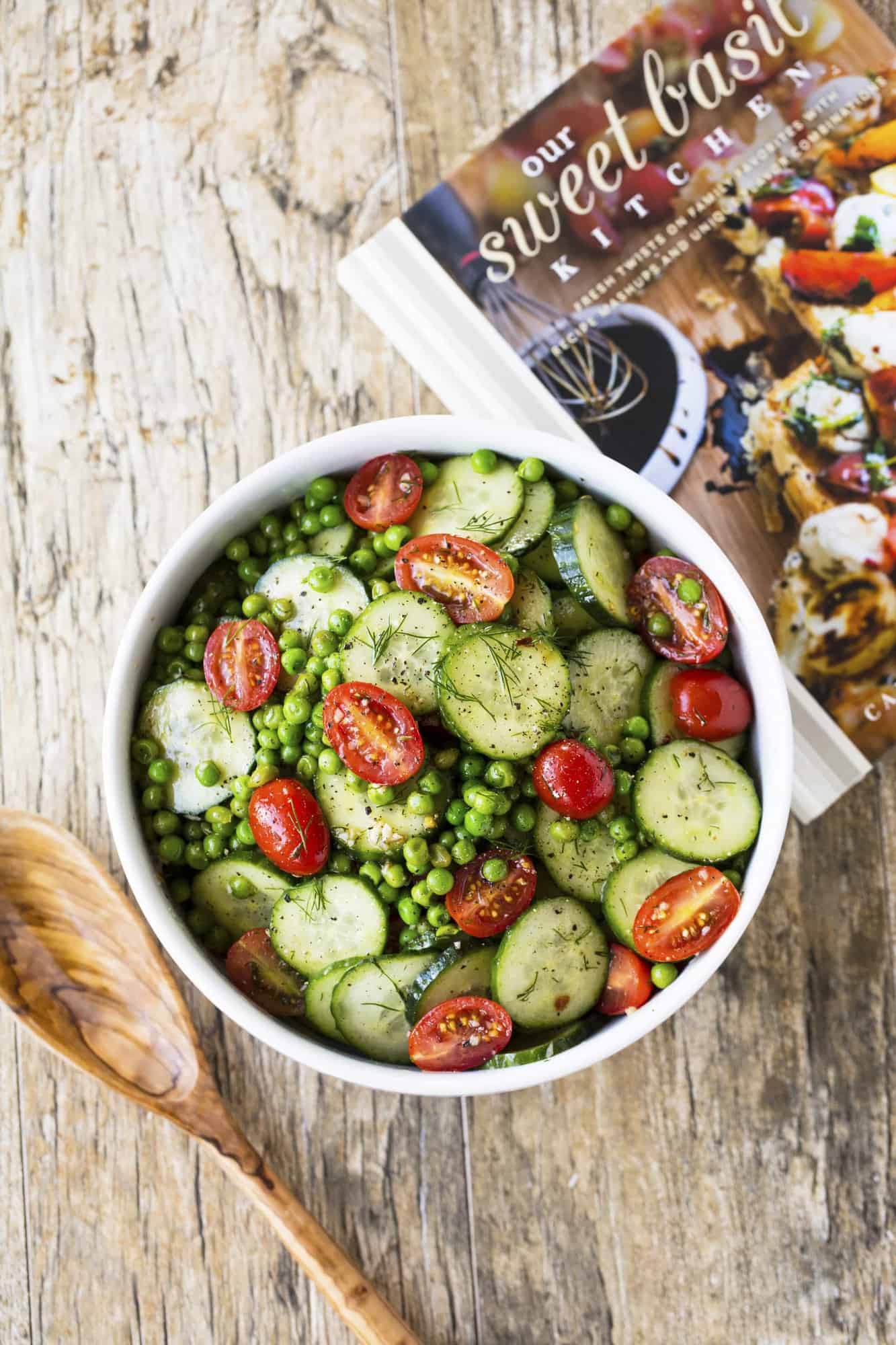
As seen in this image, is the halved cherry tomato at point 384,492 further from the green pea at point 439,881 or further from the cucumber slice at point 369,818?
the green pea at point 439,881

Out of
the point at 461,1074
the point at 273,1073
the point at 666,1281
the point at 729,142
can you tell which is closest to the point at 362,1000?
the point at 461,1074

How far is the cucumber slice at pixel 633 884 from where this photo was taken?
2.17m

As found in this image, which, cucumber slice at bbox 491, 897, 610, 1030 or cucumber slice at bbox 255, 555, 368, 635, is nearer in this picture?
cucumber slice at bbox 491, 897, 610, 1030

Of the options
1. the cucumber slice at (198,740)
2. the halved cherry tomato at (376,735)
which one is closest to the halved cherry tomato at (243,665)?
the cucumber slice at (198,740)

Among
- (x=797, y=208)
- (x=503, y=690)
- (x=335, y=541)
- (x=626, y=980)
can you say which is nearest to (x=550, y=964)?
(x=626, y=980)

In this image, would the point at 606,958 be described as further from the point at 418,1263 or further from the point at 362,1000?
the point at 418,1263

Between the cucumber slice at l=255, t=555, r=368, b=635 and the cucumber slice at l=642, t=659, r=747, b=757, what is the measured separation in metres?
0.62

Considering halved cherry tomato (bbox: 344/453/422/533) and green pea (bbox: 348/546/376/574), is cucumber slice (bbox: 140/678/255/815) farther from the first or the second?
halved cherry tomato (bbox: 344/453/422/533)

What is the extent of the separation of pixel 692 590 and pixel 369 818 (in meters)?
0.80

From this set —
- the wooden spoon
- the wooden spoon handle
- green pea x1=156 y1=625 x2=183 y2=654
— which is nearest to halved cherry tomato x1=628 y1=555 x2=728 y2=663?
green pea x1=156 y1=625 x2=183 y2=654

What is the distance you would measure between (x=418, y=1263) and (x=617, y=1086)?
67 centimetres

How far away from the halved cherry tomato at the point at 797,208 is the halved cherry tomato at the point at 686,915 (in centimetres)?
168

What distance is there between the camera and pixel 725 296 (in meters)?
2.80

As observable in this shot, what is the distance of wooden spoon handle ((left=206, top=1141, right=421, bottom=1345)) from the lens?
2580 millimetres
